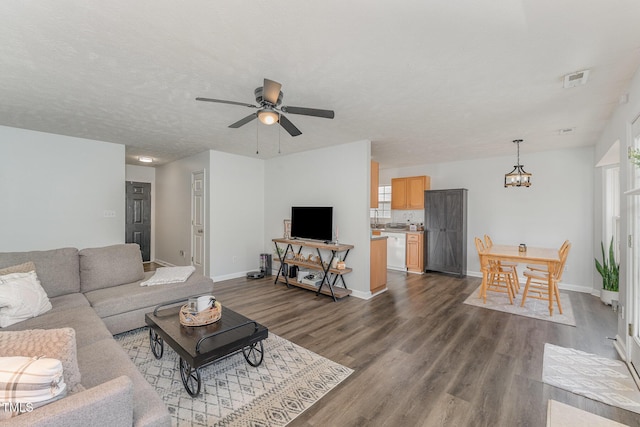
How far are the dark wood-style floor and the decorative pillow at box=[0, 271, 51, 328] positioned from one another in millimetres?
2035

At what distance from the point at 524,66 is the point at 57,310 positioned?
4436mm

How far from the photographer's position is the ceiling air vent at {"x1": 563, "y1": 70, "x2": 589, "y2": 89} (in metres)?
2.22

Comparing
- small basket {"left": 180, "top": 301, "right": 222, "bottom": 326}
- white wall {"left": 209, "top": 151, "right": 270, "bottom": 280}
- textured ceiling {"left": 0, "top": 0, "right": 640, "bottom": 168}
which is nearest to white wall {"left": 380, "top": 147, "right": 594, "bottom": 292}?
textured ceiling {"left": 0, "top": 0, "right": 640, "bottom": 168}

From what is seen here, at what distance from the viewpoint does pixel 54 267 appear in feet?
9.19

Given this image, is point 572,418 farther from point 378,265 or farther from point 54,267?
point 54,267

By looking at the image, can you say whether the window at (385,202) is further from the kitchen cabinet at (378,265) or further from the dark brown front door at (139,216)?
the dark brown front door at (139,216)

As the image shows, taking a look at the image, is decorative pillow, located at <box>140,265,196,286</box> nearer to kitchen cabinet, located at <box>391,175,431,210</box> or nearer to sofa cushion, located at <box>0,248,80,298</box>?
sofa cushion, located at <box>0,248,80,298</box>

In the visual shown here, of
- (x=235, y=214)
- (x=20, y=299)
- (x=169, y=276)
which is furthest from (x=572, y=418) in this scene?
(x=235, y=214)

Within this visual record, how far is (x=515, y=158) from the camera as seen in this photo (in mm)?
5312

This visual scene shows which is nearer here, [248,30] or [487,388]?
[248,30]

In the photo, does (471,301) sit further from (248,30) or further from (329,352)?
(248,30)

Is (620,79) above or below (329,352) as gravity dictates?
above

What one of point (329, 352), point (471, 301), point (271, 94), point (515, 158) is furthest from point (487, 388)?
point (515, 158)

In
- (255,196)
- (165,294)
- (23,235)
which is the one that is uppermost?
(255,196)
